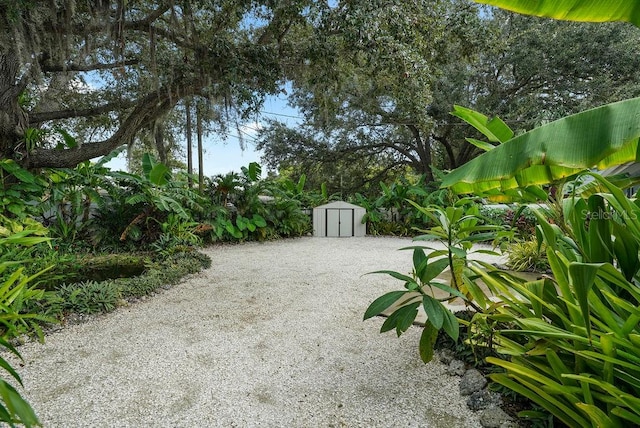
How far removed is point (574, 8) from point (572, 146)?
0.47 meters

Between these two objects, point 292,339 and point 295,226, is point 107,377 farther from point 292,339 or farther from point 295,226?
point 295,226

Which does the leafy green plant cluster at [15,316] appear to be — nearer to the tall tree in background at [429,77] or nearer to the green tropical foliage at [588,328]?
the green tropical foliage at [588,328]

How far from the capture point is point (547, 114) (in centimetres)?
732

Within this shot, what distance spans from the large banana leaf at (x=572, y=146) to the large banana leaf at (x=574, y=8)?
0.29 m

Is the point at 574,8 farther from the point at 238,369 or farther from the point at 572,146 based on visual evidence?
the point at 238,369

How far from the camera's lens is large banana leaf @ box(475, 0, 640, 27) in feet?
3.35

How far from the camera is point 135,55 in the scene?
17.9 ft

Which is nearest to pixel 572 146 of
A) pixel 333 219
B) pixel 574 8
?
pixel 574 8

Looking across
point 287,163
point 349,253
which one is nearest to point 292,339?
point 349,253

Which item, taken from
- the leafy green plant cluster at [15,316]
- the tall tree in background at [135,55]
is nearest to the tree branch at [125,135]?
the tall tree in background at [135,55]

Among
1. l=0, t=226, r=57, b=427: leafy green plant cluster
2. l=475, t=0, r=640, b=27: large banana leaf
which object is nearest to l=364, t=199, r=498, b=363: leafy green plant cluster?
l=475, t=0, r=640, b=27: large banana leaf

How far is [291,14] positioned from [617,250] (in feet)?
14.8

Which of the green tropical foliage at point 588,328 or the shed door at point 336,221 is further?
the shed door at point 336,221

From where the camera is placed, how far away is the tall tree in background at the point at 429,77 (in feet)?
13.9
